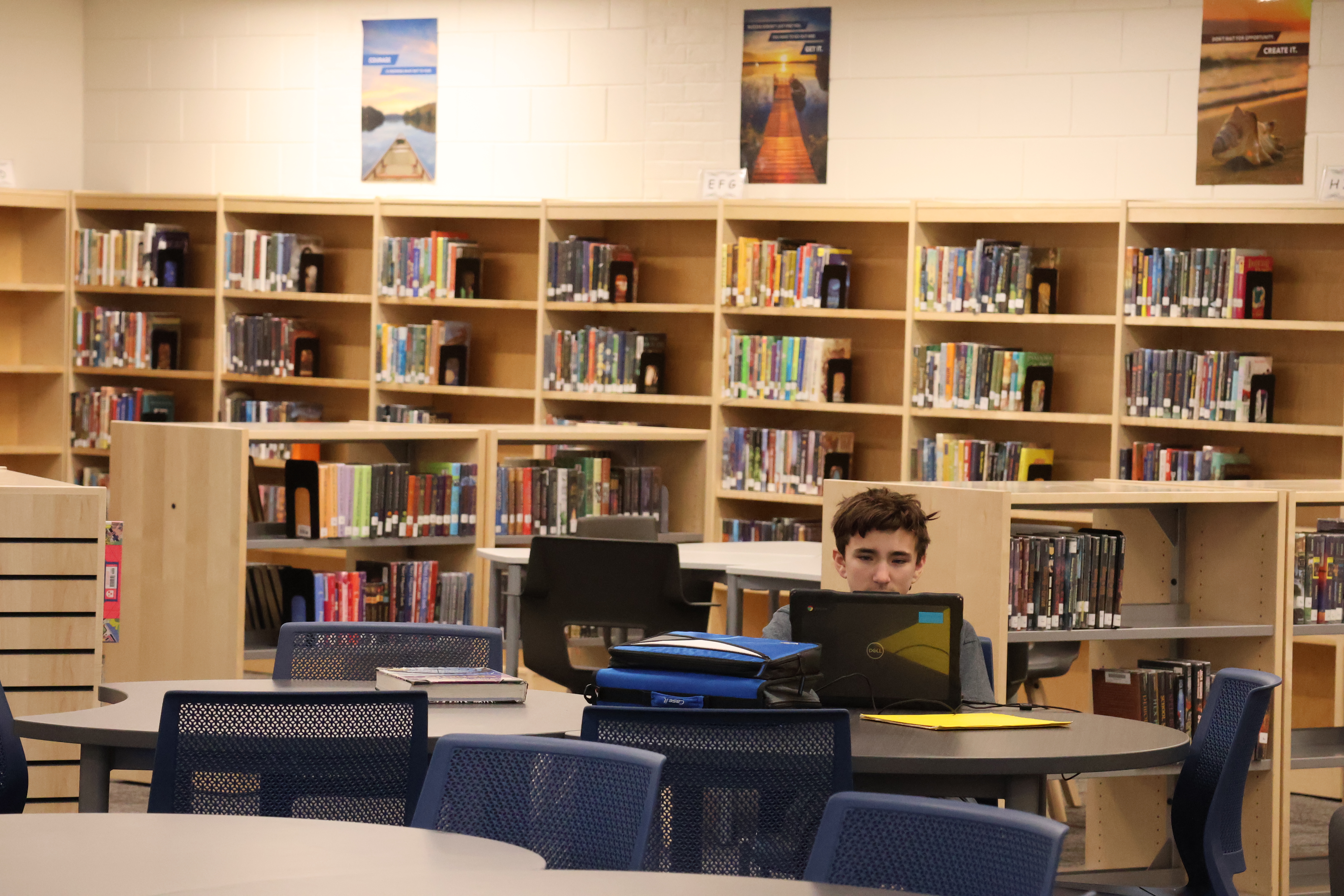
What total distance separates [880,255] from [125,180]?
4422mm

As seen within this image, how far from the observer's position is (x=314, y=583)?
601 centimetres

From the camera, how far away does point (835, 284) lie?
7.78 meters

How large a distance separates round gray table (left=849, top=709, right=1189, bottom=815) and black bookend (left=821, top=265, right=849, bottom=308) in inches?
183

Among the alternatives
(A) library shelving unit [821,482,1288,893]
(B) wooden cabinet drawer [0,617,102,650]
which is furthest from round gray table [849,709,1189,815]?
(B) wooden cabinet drawer [0,617,102,650]

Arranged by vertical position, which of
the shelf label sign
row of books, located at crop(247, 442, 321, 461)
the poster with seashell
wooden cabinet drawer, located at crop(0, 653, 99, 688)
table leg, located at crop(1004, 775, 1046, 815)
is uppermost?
the poster with seashell

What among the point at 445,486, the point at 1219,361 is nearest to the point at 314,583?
the point at 445,486

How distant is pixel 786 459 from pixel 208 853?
19.2ft

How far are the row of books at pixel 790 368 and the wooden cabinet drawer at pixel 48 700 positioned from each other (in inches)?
163

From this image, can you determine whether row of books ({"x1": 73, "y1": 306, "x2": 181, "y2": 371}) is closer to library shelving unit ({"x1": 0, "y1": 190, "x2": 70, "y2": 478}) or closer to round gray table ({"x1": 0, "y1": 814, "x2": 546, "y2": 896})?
library shelving unit ({"x1": 0, "y1": 190, "x2": 70, "y2": 478})

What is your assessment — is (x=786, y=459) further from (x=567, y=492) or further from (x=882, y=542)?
(x=882, y=542)

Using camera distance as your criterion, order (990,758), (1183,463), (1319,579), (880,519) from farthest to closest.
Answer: (1183,463), (1319,579), (880,519), (990,758)

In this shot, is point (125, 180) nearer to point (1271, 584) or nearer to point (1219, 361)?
point (1219, 361)

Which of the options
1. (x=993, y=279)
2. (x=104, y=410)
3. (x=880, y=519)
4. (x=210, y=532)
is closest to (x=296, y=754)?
(x=880, y=519)

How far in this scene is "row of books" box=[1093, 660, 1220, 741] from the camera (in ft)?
16.3
